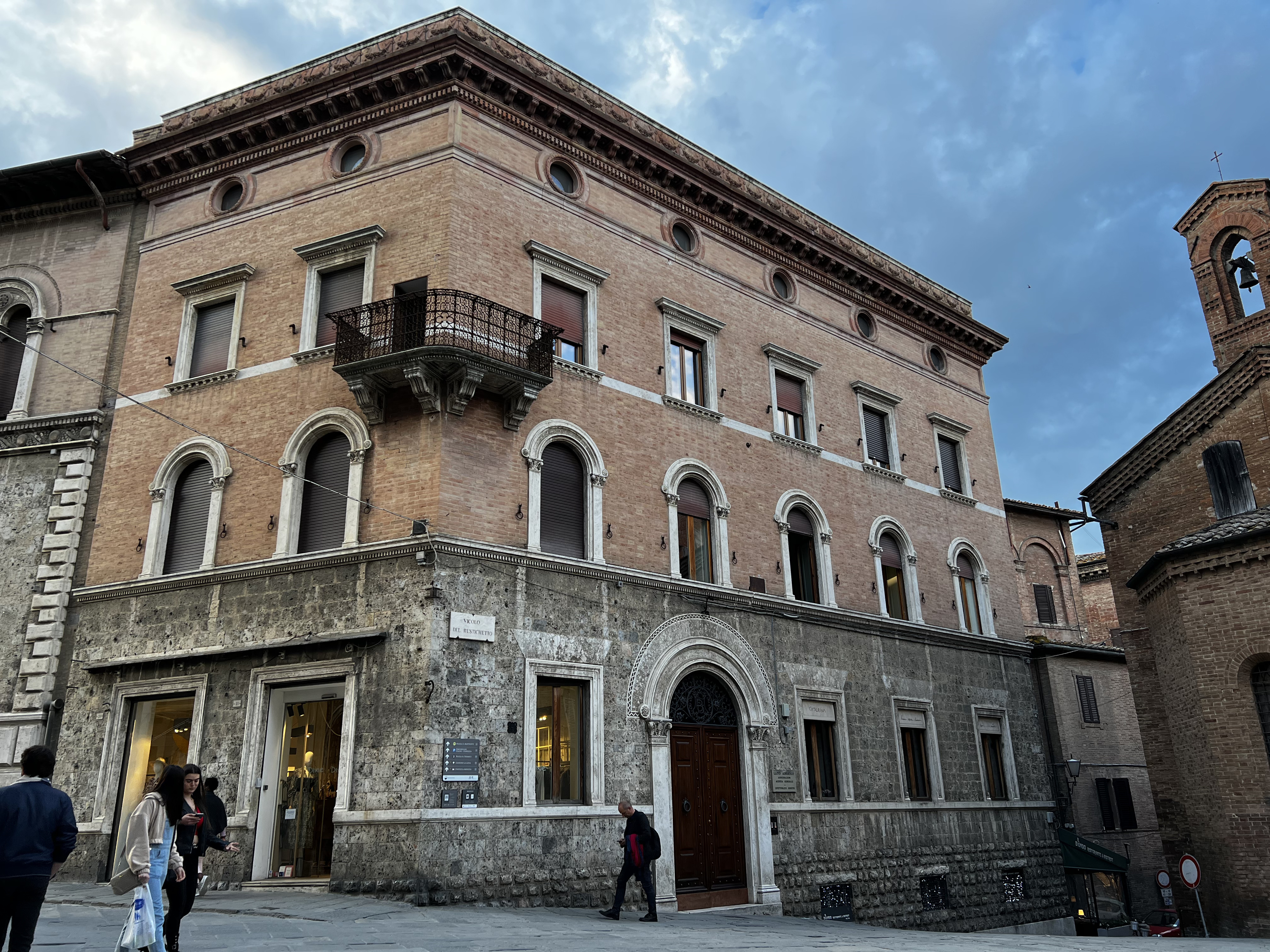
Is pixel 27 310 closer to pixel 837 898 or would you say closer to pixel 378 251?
pixel 378 251

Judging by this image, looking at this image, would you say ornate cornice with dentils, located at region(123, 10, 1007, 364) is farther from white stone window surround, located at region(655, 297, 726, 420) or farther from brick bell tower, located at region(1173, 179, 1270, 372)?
brick bell tower, located at region(1173, 179, 1270, 372)

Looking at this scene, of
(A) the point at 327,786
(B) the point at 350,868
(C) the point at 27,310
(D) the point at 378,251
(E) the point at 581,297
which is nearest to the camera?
(B) the point at 350,868

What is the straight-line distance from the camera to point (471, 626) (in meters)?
14.4

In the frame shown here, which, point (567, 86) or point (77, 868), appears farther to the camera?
point (567, 86)

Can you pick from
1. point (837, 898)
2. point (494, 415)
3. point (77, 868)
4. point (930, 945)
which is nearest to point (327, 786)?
point (77, 868)

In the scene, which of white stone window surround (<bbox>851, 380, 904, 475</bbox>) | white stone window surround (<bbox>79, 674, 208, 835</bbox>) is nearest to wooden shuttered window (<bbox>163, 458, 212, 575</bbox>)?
white stone window surround (<bbox>79, 674, 208, 835</bbox>)

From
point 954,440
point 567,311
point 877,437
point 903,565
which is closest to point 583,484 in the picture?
point 567,311

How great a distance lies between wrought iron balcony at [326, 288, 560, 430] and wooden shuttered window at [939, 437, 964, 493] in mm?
13216

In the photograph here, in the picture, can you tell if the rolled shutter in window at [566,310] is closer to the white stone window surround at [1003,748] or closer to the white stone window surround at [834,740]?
the white stone window surround at [834,740]

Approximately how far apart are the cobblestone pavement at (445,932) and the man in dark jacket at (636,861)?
0.24m

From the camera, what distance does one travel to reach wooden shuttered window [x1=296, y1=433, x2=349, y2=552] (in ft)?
51.4

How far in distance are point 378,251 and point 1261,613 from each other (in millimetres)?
17101

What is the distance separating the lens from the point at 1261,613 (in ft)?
58.3

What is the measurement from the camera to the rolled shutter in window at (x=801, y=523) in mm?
20422
